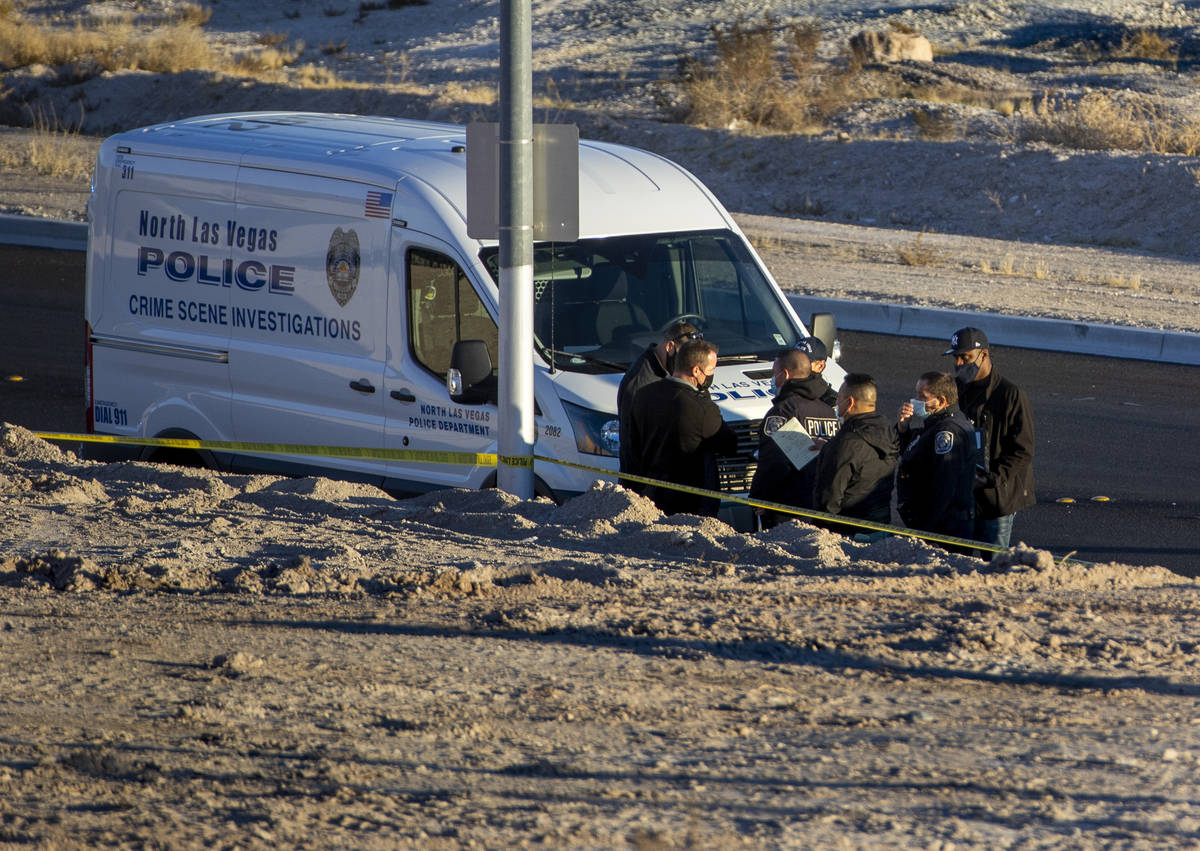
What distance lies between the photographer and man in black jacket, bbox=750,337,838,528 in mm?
7773

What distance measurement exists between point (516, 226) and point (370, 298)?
1.19 metres

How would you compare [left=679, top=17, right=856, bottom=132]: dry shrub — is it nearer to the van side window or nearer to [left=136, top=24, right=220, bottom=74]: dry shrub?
[left=136, top=24, right=220, bottom=74]: dry shrub

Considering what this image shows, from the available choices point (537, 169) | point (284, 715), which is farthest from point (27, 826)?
point (537, 169)

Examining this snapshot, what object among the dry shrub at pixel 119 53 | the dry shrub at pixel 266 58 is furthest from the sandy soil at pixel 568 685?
the dry shrub at pixel 266 58

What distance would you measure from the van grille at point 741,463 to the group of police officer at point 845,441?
0.16m

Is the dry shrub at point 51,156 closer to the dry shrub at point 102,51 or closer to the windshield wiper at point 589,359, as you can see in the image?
the dry shrub at point 102,51

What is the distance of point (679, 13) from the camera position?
4681 cm

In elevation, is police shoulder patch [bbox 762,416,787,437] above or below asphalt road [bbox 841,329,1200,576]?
above

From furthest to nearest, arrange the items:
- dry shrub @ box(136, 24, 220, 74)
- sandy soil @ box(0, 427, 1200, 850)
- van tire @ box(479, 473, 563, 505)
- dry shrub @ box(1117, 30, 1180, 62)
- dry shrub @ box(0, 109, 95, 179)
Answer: dry shrub @ box(1117, 30, 1180, 62) < dry shrub @ box(136, 24, 220, 74) < dry shrub @ box(0, 109, 95, 179) < van tire @ box(479, 473, 563, 505) < sandy soil @ box(0, 427, 1200, 850)

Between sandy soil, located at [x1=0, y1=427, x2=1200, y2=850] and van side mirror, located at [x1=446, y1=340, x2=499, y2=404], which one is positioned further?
van side mirror, located at [x1=446, y1=340, x2=499, y2=404]

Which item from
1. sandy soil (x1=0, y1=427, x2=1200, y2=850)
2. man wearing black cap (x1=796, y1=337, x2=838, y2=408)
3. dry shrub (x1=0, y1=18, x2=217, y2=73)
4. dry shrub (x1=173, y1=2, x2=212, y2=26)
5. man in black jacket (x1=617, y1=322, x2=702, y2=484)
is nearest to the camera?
sandy soil (x1=0, y1=427, x2=1200, y2=850)

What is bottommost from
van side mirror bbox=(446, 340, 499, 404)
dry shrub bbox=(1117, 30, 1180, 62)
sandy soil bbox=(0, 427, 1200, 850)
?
sandy soil bbox=(0, 427, 1200, 850)

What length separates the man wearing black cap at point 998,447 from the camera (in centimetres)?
811

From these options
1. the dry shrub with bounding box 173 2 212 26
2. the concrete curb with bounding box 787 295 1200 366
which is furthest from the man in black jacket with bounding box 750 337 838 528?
the dry shrub with bounding box 173 2 212 26
